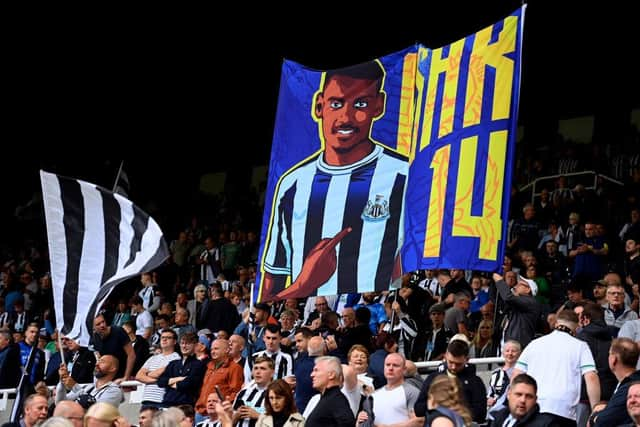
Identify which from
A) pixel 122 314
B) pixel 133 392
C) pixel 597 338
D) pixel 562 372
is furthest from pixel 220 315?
pixel 562 372

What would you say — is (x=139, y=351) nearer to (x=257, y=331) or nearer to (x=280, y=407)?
(x=257, y=331)

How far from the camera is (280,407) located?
960 cm

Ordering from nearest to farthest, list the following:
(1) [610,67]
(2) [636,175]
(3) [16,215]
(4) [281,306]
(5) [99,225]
Result: (5) [99,225]
(4) [281,306]
(2) [636,175]
(1) [610,67]
(3) [16,215]

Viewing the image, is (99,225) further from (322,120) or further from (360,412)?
(360,412)

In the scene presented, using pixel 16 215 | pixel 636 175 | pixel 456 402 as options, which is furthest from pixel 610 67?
pixel 456 402

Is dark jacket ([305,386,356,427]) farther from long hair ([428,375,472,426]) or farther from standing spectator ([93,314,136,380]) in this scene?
standing spectator ([93,314,136,380])

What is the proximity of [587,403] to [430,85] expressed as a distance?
3.49m

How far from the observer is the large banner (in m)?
11.4

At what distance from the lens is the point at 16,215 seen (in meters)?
29.0

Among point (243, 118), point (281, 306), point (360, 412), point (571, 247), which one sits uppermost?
point (243, 118)

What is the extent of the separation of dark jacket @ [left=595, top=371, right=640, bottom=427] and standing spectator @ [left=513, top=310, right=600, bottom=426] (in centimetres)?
83

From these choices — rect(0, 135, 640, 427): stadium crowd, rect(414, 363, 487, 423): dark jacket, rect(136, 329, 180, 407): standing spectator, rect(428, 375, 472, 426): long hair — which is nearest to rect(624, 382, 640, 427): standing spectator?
rect(0, 135, 640, 427): stadium crowd

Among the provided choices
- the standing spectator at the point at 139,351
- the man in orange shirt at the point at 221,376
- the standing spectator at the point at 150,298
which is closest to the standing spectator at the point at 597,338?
the man in orange shirt at the point at 221,376

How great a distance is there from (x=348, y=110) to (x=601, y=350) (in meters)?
3.79
